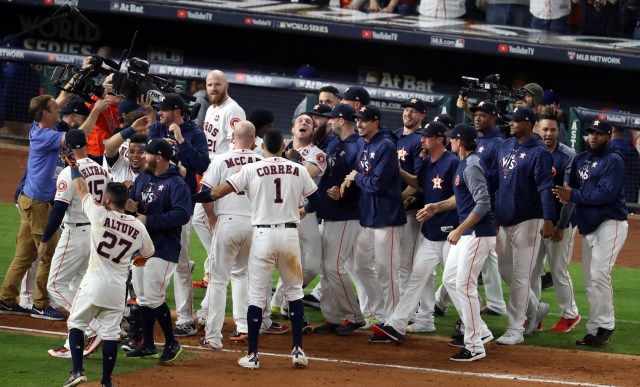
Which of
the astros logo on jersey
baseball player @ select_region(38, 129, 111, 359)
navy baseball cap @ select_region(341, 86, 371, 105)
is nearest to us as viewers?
baseball player @ select_region(38, 129, 111, 359)

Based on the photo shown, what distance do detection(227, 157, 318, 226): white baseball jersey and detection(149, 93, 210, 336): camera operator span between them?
1.04 meters

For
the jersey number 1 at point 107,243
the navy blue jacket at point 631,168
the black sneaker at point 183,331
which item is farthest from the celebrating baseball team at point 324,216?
the navy blue jacket at point 631,168

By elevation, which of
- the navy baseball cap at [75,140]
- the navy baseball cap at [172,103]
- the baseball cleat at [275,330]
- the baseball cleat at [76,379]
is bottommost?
the baseball cleat at [275,330]

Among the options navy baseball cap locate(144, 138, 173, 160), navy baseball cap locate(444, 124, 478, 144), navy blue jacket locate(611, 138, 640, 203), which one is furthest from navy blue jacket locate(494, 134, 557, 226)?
navy blue jacket locate(611, 138, 640, 203)

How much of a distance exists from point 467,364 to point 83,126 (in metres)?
3.58

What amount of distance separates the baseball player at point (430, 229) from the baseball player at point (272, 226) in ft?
3.76

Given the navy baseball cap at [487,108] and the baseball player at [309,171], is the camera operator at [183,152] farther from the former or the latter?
the navy baseball cap at [487,108]

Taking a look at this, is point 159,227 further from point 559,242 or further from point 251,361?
point 559,242

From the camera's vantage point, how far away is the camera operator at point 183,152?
9797 mm

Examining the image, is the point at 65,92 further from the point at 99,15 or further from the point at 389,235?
the point at 99,15

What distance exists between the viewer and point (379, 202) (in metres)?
9.83

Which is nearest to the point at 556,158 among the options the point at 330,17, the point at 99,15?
the point at 330,17

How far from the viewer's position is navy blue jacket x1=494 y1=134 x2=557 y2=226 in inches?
382

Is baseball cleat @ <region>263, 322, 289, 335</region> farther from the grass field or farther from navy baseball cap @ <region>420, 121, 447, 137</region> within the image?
navy baseball cap @ <region>420, 121, 447, 137</region>
